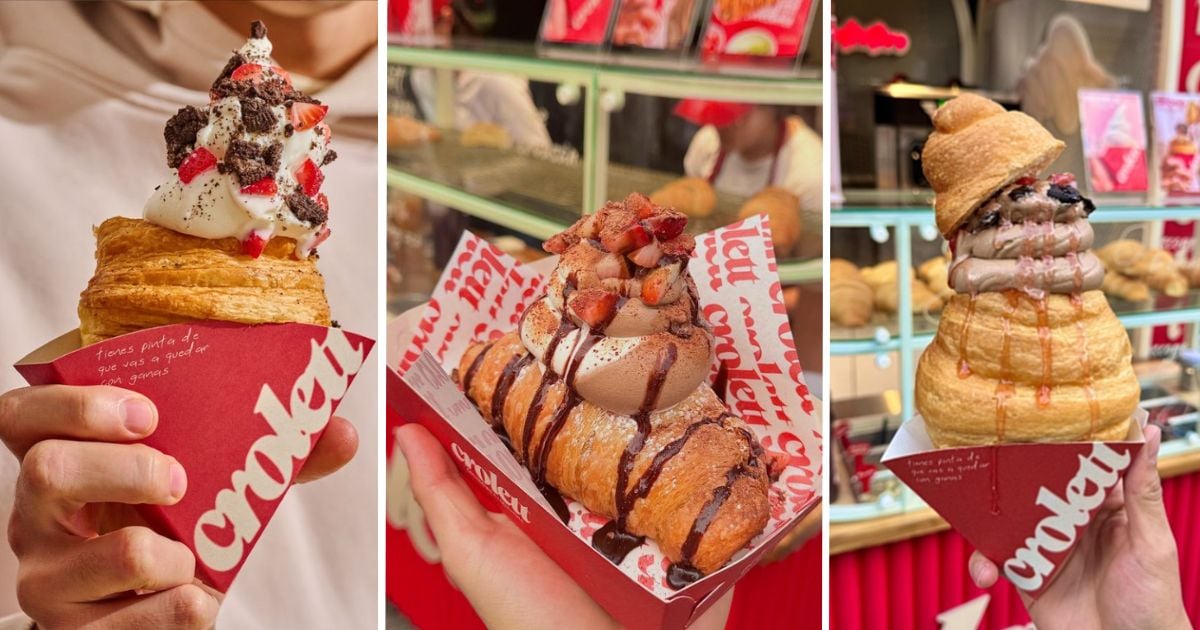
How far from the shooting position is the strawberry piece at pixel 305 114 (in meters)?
1.90

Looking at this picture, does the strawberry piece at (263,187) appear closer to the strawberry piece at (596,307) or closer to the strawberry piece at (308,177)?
the strawberry piece at (308,177)

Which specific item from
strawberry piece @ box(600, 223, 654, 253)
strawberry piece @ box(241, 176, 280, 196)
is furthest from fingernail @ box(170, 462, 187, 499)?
strawberry piece @ box(600, 223, 654, 253)

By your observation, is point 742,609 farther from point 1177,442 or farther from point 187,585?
point 1177,442

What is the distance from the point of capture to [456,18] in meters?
3.06

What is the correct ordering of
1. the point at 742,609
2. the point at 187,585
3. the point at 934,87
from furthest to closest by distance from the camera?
1. the point at 934,87
2. the point at 742,609
3. the point at 187,585

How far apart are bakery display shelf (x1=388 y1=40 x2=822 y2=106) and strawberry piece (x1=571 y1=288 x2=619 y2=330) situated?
123 cm

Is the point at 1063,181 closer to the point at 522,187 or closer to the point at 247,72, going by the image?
the point at 522,187

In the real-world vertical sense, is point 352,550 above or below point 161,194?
below

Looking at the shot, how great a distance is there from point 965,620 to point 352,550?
8.75ft

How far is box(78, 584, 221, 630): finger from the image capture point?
183cm

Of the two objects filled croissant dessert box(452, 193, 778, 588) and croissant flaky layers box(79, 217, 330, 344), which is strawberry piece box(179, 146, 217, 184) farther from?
filled croissant dessert box(452, 193, 778, 588)

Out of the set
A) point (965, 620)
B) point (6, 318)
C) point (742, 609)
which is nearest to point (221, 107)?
point (6, 318)

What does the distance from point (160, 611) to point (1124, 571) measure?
2564mm

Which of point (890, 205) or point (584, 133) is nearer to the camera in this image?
point (584, 133)
